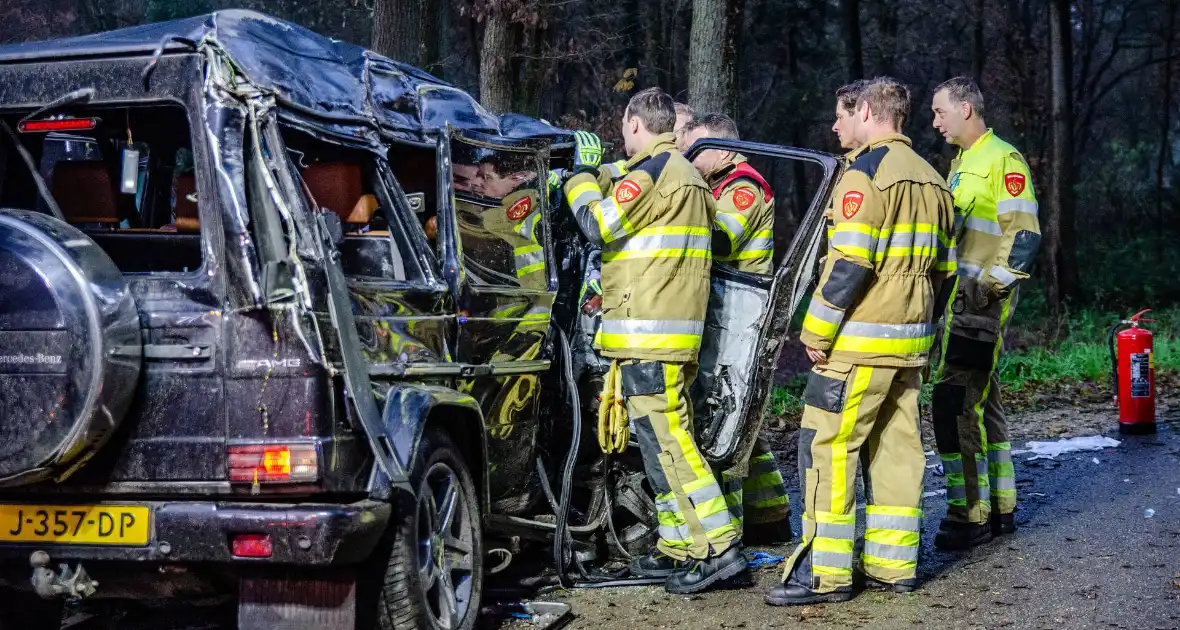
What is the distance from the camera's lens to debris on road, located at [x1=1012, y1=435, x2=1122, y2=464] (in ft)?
29.5

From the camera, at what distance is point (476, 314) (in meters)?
4.95

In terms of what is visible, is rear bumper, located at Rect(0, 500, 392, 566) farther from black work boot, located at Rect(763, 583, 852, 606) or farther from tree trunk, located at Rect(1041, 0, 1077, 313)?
tree trunk, located at Rect(1041, 0, 1077, 313)

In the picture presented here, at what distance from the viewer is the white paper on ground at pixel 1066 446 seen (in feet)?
29.5

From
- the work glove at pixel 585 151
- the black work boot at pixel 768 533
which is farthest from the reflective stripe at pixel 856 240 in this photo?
the black work boot at pixel 768 533

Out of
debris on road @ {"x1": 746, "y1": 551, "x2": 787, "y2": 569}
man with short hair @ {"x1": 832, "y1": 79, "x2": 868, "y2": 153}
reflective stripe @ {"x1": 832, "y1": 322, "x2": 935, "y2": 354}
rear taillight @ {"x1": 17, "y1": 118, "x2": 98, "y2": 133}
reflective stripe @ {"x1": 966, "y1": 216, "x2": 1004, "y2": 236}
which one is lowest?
debris on road @ {"x1": 746, "y1": 551, "x2": 787, "y2": 569}

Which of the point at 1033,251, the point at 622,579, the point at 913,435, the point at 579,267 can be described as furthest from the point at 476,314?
the point at 1033,251

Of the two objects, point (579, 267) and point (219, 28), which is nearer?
point (219, 28)

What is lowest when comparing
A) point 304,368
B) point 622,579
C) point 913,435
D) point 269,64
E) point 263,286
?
point 622,579

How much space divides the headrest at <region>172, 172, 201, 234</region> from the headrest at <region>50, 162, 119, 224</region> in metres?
0.31

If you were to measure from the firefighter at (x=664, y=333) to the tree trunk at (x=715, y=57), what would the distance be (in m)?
5.16

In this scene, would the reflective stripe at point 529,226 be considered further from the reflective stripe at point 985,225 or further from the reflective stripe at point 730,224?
the reflective stripe at point 985,225

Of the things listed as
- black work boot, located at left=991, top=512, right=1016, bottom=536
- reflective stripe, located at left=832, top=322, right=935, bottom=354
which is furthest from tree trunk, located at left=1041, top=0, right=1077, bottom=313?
reflective stripe, located at left=832, top=322, right=935, bottom=354

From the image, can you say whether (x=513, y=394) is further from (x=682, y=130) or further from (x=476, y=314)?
(x=682, y=130)

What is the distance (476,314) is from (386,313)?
2.09 feet
